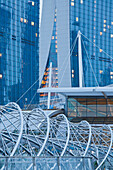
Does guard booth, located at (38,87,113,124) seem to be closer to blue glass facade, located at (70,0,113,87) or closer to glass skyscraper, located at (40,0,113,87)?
glass skyscraper, located at (40,0,113,87)

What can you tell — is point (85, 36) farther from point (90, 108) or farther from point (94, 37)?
point (90, 108)

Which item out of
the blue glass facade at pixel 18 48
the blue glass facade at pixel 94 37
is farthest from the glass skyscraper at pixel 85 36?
the blue glass facade at pixel 18 48

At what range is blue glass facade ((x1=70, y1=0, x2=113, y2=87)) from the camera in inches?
3157

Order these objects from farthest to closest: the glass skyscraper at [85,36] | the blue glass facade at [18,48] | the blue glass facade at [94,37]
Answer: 1. the blue glass facade at [94,37]
2. the glass skyscraper at [85,36]
3. the blue glass facade at [18,48]

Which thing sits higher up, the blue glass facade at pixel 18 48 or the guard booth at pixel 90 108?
the blue glass facade at pixel 18 48

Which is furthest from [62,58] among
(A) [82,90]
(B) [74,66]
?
(A) [82,90]

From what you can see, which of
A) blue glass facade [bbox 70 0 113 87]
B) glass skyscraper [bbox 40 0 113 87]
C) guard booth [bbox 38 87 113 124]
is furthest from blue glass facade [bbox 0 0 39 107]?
guard booth [bbox 38 87 113 124]

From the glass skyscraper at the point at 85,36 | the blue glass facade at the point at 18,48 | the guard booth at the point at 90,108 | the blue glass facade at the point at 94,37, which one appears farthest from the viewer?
the blue glass facade at the point at 94,37

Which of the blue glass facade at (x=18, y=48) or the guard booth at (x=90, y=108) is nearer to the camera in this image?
the guard booth at (x=90, y=108)

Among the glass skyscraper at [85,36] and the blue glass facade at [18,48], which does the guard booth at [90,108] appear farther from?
the glass skyscraper at [85,36]

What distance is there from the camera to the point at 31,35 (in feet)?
268

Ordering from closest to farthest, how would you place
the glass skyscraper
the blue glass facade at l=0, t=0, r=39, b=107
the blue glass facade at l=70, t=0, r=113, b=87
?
the blue glass facade at l=0, t=0, r=39, b=107 < the glass skyscraper < the blue glass facade at l=70, t=0, r=113, b=87

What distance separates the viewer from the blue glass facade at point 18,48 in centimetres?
6900

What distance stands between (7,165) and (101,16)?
260 ft
